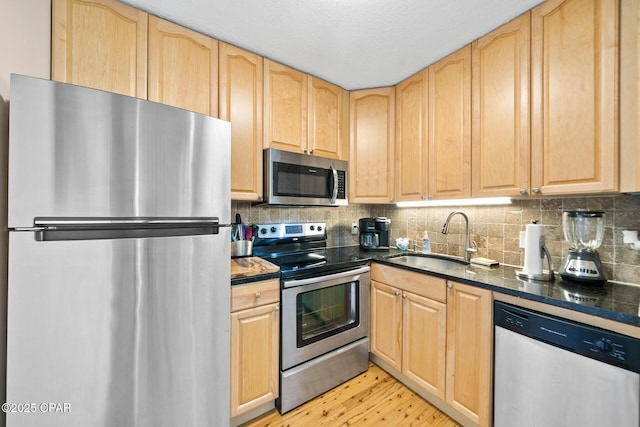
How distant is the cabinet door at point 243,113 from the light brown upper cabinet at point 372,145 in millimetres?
893

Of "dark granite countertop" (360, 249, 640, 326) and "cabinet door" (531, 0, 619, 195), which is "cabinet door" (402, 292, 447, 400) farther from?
"cabinet door" (531, 0, 619, 195)

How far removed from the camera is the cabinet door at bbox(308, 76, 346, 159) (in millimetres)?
2043

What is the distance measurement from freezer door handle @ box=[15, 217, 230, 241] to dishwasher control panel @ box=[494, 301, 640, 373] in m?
1.51

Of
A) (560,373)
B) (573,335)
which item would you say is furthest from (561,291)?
(560,373)

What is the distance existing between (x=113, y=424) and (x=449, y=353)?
1.65m

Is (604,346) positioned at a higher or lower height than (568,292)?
lower

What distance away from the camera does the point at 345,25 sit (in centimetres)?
147

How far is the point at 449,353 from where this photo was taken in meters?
1.48

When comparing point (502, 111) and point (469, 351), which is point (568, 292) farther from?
point (502, 111)

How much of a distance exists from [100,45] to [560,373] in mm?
2640

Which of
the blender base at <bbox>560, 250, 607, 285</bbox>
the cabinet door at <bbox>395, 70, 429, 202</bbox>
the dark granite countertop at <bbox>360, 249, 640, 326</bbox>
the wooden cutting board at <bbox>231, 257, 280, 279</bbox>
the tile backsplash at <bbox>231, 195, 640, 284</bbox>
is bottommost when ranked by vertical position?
the dark granite countertop at <bbox>360, 249, 640, 326</bbox>

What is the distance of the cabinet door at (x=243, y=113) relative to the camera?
1662 millimetres

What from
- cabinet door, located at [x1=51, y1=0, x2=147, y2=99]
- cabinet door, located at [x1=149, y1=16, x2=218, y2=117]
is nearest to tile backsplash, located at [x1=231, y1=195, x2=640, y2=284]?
cabinet door, located at [x1=149, y1=16, x2=218, y2=117]

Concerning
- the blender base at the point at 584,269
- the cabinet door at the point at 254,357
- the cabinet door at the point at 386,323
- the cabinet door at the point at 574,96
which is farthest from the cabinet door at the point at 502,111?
the cabinet door at the point at 254,357
